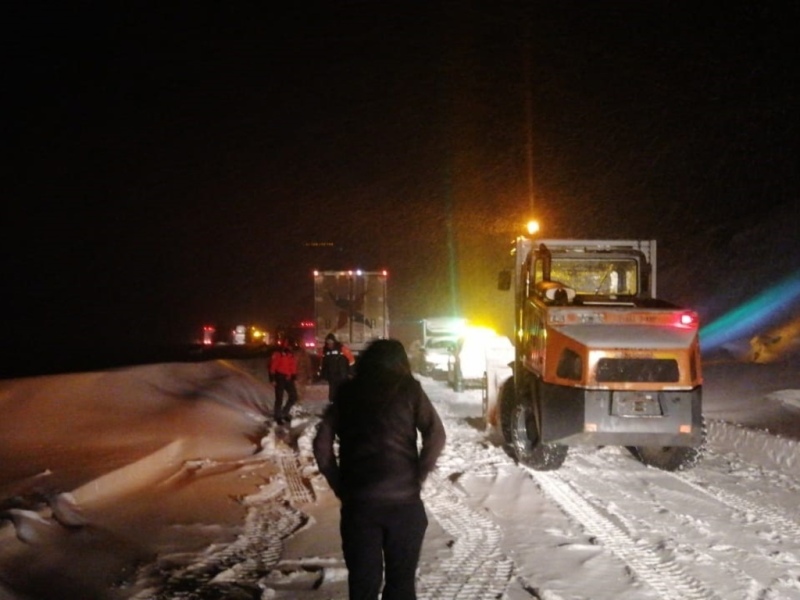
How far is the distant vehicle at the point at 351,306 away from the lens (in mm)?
26391

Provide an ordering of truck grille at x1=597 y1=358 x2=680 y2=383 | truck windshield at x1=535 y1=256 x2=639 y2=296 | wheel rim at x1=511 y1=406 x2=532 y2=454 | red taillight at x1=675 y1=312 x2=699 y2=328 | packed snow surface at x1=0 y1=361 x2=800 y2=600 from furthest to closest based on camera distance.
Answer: truck windshield at x1=535 y1=256 x2=639 y2=296
wheel rim at x1=511 y1=406 x2=532 y2=454
red taillight at x1=675 y1=312 x2=699 y2=328
truck grille at x1=597 y1=358 x2=680 y2=383
packed snow surface at x1=0 y1=361 x2=800 y2=600

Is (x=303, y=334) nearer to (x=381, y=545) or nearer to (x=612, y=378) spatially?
(x=612, y=378)

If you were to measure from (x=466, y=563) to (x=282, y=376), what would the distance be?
31.1 ft

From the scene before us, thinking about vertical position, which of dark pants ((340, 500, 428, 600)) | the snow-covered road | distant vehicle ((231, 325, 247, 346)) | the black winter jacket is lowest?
distant vehicle ((231, 325, 247, 346))

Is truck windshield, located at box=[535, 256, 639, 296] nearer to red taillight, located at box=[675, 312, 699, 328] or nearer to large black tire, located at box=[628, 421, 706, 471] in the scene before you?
red taillight, located at box=[675, 312, 699, 328]

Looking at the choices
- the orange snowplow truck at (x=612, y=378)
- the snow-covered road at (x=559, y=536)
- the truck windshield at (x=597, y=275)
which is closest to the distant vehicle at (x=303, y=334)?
the truck windshield at (x=597, y=275)

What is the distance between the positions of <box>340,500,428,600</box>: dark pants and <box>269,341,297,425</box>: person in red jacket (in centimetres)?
1164

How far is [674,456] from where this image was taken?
36.2 ft

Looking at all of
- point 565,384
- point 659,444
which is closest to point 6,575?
point 565,384

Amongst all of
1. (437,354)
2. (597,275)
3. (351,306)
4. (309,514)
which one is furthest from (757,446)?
(351,306)

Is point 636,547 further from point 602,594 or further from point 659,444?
point 659,444

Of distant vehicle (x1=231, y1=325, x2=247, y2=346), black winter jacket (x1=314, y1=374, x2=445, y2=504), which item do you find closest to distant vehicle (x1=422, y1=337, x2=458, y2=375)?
distant vehicle (x1=231, y1=325, x2=247, y2=346)

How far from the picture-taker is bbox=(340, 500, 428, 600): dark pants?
14.3ft

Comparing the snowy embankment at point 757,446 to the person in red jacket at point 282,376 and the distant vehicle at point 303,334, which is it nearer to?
the person in red jacket at point 282,376
